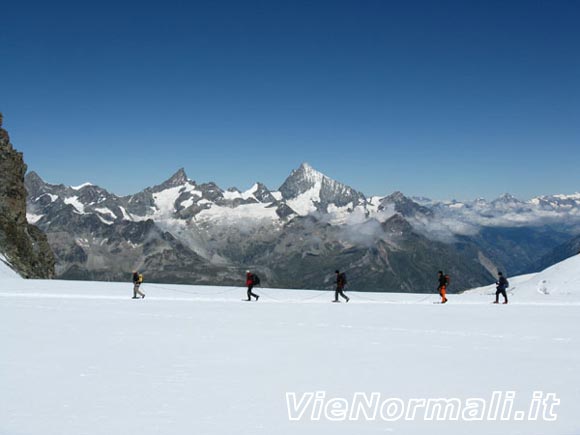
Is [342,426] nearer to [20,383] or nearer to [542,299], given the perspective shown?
[20,383]

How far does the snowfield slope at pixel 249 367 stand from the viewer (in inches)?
415

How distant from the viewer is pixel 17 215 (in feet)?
368

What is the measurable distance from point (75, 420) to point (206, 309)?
71.3 feet

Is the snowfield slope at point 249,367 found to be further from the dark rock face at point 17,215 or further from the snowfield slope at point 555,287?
the dark rock face at point 17,215

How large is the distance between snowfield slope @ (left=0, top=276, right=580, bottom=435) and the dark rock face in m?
80.3

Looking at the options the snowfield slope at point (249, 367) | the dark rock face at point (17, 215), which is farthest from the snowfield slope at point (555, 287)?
the dark rock face at point (17, 215)

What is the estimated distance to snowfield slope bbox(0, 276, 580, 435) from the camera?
1053 centimetres

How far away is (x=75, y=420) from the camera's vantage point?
10281mm

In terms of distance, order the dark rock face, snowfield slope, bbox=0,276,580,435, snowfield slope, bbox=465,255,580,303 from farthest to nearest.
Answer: the dark rock face, snowfield slope, bbox=465,255,580,303, snowfield slope, bbox=0,276,580,435

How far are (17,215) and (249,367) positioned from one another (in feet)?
374

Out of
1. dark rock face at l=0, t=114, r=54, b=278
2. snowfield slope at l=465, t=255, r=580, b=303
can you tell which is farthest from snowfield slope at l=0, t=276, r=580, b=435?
dark rock face at l=0, t=114, r=54, b=278

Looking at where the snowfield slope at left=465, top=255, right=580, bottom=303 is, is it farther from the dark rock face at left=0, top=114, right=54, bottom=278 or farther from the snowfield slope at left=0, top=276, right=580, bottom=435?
the dark rock face at left=0, top=114, right=54, bottom=278

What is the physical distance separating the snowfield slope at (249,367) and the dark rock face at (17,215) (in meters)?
80.3

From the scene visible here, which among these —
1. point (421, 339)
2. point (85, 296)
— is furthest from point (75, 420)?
point (85, 296)
